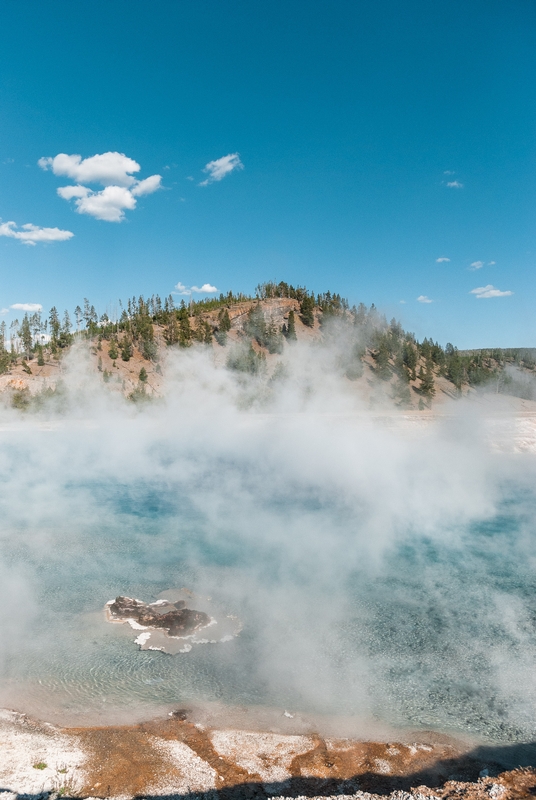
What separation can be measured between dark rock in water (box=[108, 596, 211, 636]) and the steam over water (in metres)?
0.40

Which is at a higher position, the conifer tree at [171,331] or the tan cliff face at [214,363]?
the conifer tree at [171,331]

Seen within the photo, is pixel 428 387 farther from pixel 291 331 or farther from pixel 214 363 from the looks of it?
pixel 214 363

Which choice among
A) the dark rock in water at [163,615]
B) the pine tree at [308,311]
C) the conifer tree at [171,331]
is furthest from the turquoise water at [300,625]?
the pine tree at [308,311]

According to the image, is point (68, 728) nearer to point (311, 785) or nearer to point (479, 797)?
point (311, 785)

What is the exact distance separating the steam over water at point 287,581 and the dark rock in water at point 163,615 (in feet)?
1.33

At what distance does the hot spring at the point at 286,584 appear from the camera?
263 inches

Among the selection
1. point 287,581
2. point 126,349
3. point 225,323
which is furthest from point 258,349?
point 287,581

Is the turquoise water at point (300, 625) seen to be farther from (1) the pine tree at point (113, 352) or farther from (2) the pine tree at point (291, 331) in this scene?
(2) the pine tree at point (291, 331)

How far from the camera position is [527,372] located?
260ft

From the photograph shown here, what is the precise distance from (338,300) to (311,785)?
79743mm

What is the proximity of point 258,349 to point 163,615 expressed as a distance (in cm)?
5594

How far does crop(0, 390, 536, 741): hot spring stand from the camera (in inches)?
263

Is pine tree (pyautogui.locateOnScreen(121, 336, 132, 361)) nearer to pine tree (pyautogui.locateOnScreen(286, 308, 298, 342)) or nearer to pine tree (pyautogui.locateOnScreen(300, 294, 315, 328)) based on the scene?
pine tree (pyautogui.locateOnScreen(286, 308, 298, 342))

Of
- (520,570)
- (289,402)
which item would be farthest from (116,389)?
(520,570)
